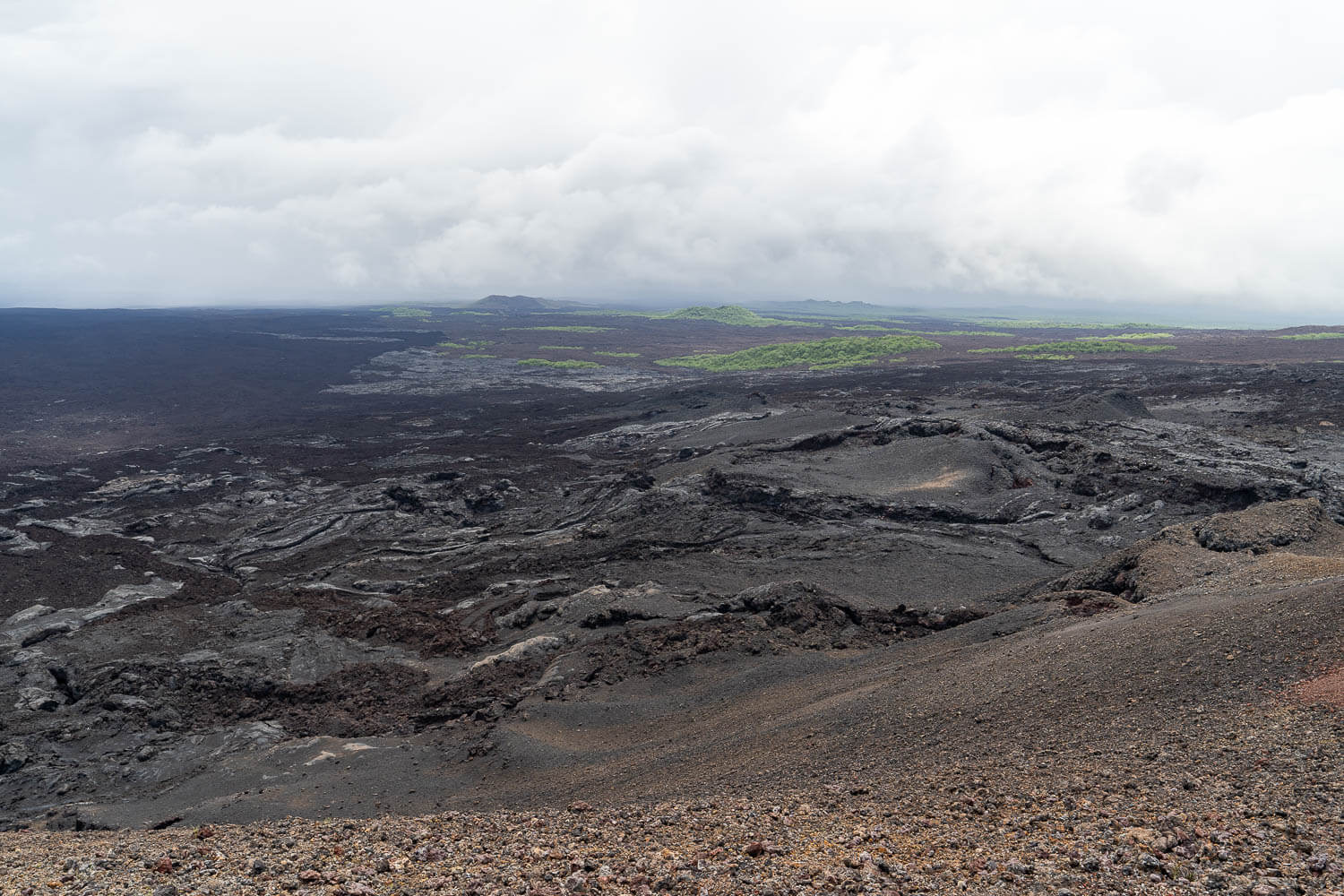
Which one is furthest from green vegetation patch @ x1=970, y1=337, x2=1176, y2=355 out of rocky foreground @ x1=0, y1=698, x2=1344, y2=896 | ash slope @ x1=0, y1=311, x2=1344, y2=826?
rocky foreground @ x1=0, y1=698, x2=1344, y2=896

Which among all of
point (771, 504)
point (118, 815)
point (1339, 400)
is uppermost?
point (1339, 400)

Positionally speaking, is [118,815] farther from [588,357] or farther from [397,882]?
[588,357]

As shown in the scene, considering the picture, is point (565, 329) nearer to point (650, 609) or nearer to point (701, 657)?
point (650, 609)

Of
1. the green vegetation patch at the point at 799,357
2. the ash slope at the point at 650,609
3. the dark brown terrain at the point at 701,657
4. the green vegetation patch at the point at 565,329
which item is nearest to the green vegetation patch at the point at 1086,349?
the green vegetation patch at the point at 799,357

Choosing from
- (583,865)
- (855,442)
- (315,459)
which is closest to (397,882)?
(583,865)

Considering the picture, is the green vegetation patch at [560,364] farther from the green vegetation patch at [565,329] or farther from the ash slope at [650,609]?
the green vegetation patch at [565,329]

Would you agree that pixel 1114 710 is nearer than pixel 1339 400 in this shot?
Yes
